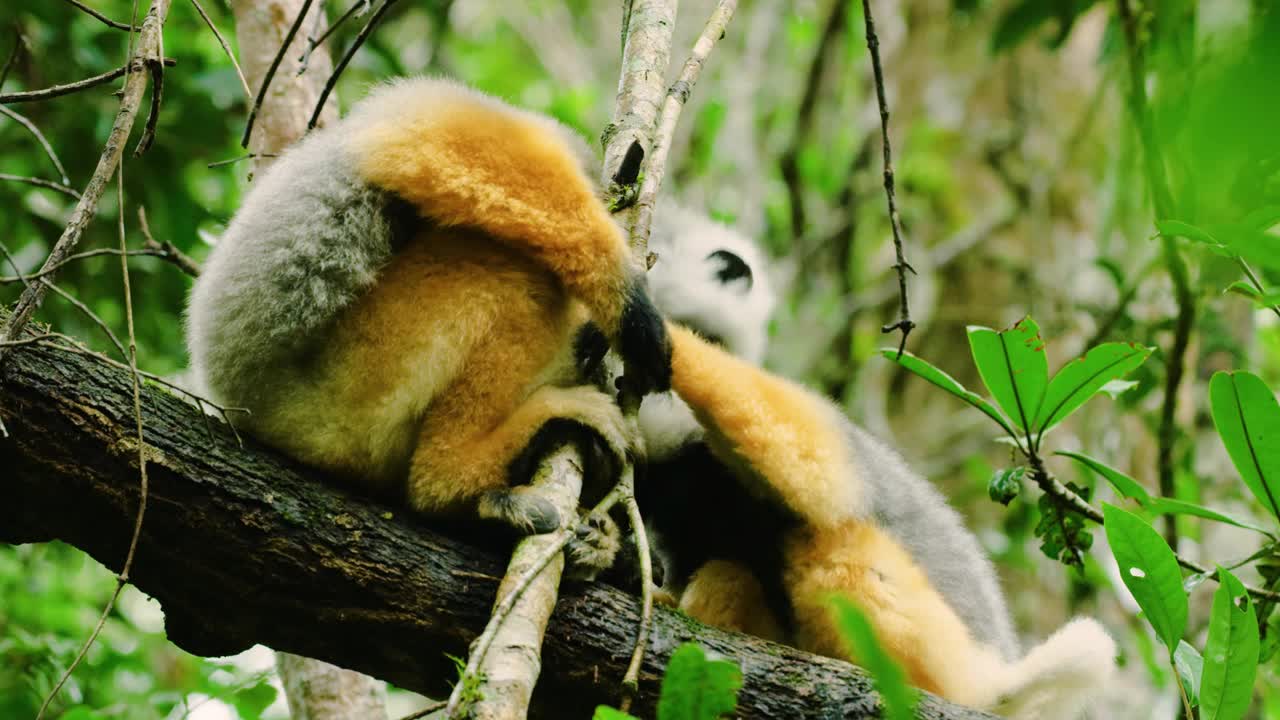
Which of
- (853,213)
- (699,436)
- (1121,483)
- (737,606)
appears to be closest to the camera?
(1121,483)

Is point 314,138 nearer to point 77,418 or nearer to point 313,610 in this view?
point 77,418

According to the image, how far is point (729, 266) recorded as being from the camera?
4.73 meters

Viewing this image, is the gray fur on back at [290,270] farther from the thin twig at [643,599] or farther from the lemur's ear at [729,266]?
the lemur's ear at [729,266]

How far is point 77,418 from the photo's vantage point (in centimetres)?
270

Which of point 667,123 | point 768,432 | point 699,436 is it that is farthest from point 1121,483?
point 667,123

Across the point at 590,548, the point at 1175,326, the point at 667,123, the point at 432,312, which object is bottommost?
the point at 590,548

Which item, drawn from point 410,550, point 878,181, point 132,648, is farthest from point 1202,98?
point 878,181

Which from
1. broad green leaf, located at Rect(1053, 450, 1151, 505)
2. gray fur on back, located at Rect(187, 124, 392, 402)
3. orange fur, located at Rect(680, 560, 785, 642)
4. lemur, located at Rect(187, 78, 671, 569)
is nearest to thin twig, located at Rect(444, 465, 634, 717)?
lemur, located at Rect(187, 78, 671, 569)

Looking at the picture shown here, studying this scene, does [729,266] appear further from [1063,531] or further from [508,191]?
[1063,531]

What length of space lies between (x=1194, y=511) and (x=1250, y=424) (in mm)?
340

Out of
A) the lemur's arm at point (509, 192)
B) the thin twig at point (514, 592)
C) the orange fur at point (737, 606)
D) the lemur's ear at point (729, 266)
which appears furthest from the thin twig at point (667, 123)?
the orange fur at point (737, 606)

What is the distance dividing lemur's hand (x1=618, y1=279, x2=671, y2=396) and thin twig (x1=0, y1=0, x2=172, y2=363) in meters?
1.52

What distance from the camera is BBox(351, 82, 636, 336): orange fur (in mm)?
3205

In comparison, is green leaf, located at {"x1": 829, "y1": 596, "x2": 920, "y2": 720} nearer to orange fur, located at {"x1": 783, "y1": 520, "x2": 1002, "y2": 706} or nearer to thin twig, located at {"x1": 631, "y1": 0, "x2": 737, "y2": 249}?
thin twig, located at {"x1": 631, "y1": 0, "x2": 737, "y2": 249}
